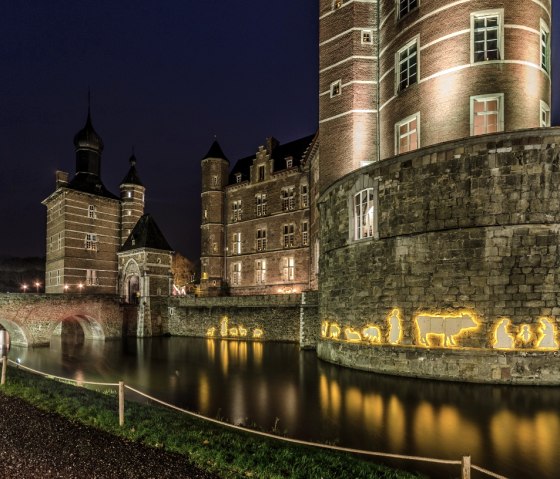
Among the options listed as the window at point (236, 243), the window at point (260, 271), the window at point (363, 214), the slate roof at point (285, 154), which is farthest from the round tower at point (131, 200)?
the window at point (363, 214)

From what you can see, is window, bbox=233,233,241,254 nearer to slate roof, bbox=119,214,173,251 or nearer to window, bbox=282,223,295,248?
window, bbox=282,223,295,248

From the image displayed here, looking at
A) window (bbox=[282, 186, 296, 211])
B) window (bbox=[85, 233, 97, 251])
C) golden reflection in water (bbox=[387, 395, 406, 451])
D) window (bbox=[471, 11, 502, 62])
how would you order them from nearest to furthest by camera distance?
1. golden reflection in water (bbox=[387, 395, 406, 451])
2. window (bbox=[471, 11, 502, 62])
3. window (bbox=[282, 186, 296, 211])
4. window (bbox=[85, 233, 97, 251])

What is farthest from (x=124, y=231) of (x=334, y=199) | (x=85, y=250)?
(x=334, y=199)

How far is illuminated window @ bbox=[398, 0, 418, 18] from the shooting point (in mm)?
17281

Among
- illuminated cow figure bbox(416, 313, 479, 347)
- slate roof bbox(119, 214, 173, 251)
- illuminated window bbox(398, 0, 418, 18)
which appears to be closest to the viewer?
illuminated cow figure bbox(416, 313, 479, 347)

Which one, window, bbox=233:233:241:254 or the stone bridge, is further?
window, bbox=233:233:241:254

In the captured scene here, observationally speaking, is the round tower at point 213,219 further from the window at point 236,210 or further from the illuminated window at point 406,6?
the illuminated window at point 406,6

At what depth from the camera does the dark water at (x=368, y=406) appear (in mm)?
7910

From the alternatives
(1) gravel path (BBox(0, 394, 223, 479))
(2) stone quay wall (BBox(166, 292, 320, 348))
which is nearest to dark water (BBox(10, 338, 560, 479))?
(1) gravel path (BBox(0, 394, 223, 479))

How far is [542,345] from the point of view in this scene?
42.0ft

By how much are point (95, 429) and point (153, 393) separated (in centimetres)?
583

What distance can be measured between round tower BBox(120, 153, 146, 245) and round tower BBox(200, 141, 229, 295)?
6.73m

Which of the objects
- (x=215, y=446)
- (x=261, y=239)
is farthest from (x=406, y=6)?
(x=261, y=239)

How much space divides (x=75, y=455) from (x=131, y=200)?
124ft
